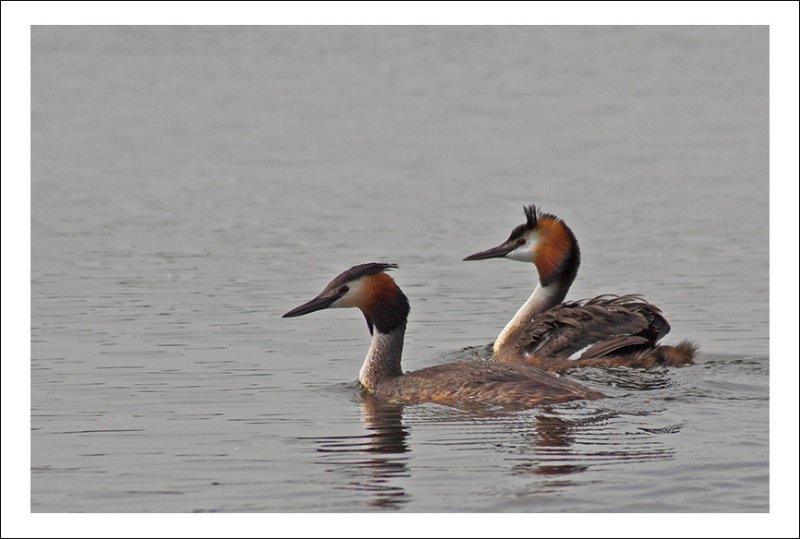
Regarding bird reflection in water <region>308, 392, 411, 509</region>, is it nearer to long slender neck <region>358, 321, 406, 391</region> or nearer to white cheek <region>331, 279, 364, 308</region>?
long slender neck <region>358, 321, 406, 391</region>

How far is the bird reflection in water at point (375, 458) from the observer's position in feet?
26.4

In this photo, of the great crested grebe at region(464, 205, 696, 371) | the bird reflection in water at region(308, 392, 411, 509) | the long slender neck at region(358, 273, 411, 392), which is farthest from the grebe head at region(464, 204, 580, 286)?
the bird reflection in water at region(308, 392, 411, 509)

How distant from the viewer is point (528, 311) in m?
12.9

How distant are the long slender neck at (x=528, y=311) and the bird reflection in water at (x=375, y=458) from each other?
7.10 feet

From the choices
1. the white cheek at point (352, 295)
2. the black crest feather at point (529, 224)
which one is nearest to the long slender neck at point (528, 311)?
the black crest feather at point (529, 224)

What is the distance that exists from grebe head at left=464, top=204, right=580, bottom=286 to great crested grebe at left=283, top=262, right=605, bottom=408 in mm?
2114

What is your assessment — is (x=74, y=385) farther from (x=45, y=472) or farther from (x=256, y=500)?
(x=256, y=500)

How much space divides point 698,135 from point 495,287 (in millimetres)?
9411

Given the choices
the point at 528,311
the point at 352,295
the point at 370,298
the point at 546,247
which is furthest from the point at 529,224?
the point at 352,295

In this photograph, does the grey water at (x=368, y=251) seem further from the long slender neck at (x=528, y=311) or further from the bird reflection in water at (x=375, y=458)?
the long slender neck at (x=528, y=311)

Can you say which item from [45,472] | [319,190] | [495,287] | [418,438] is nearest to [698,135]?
[319,190]

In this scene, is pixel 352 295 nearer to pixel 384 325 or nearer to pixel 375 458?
pixel 384 325

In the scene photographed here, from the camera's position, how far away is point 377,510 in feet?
25.3

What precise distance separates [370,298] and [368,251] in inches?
184
